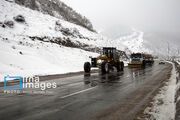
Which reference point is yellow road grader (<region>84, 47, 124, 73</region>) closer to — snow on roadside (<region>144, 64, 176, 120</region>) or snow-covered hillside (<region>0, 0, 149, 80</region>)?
snow-covered hillside (<region>0, 0, 149, 80</region>)

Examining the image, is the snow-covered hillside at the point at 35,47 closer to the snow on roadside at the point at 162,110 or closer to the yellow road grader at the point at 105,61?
the yellow road grader at the point at 105,61

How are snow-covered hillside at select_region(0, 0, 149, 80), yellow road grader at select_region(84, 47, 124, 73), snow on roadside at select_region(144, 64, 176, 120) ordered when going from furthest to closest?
snow-covered hillside at select_region(0, 0, 149, 80) → yellow road grader at select_region(84, 47, 124, 73) → snow on roadside at select_region(144, 64, 176, 120)

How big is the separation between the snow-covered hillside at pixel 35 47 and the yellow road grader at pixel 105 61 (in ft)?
12.2

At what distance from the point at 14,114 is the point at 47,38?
3844 cm

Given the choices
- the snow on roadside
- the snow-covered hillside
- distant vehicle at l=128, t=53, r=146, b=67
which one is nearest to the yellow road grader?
the snow-covered hillside

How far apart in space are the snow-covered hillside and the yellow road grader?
3.71 meters

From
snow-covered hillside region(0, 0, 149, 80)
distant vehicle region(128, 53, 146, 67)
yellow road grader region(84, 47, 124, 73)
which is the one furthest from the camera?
distant vehicle region(128, 53, 146, 67)

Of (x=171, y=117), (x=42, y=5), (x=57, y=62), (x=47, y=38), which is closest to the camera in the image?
(x=171, y=117)

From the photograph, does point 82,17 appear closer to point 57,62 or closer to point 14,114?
point 57,62

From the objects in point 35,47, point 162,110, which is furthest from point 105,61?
point 35,47

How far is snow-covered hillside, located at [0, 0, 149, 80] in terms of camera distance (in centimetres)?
1933

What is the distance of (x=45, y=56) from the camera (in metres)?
26.7

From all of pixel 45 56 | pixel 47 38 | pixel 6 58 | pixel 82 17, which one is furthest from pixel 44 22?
pixel 82 17

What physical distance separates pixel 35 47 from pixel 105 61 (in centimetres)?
1501
